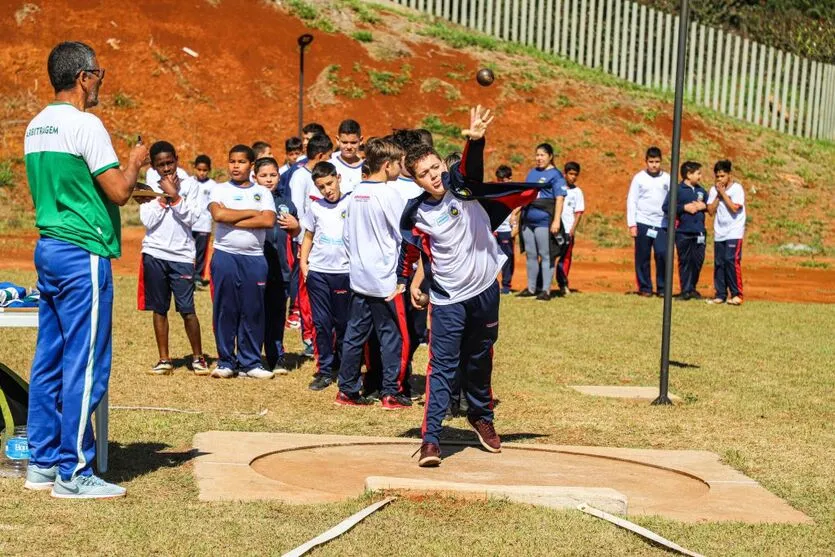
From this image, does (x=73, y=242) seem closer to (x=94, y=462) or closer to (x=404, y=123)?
(x=94, y=462)

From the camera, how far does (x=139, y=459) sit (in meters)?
7.97

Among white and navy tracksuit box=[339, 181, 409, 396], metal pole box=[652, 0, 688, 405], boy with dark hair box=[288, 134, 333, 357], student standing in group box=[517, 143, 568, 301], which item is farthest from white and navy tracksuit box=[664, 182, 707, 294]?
white and navy tracksuit box=[339, 181, 409, 396]

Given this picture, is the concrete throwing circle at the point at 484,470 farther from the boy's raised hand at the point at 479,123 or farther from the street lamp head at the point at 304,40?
the street lamp head at the point at 304,40

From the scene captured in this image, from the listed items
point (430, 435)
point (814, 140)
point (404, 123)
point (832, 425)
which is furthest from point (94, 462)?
point (814, 140)

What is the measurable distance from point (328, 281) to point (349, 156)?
1.48 meters

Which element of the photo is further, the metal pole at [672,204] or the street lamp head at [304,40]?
the street lamp head at [304,40]

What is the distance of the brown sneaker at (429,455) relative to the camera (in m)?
7.99

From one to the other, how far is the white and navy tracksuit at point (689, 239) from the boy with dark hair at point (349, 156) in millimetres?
8256

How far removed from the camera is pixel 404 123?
3647 cm

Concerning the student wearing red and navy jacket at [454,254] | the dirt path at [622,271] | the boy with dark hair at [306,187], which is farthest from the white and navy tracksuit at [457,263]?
the dirt path at [622,271]

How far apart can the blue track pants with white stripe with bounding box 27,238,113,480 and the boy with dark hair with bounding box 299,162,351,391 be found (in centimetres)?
449

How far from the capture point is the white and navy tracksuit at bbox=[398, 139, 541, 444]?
8.13 metres

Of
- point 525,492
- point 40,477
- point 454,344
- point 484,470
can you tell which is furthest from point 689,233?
point 40,477

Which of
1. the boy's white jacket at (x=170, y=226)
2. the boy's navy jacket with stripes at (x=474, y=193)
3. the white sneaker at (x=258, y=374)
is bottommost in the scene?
the white sneaker at (x=258, y=374)
